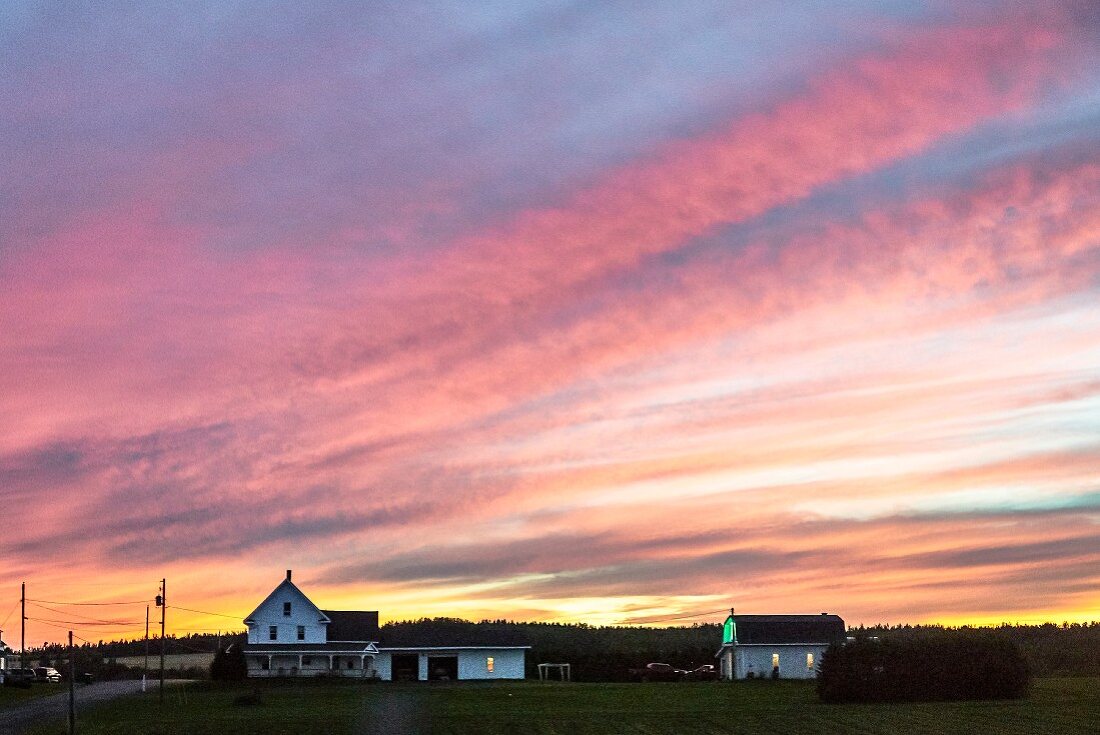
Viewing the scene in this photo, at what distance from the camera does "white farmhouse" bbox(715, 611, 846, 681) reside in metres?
106

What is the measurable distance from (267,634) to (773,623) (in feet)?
154

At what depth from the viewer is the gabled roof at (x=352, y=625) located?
116562 millimetres

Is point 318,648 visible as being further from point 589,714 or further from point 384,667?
point 589,714

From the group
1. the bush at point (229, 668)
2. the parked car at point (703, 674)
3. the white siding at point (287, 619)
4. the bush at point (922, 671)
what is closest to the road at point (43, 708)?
the bush at point (229, 668)

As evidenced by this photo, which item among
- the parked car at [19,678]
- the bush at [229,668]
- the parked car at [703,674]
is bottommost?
the parked car at [703,674]

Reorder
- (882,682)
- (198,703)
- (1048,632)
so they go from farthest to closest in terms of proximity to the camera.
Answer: (1048,632) < (198,703) < (882,682)

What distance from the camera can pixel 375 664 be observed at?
367ft

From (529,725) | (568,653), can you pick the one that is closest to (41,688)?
(568,653)

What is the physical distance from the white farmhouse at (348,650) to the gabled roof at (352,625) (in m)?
0.10

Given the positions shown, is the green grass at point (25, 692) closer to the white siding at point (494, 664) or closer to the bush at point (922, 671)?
the white siding at point (494, 664)

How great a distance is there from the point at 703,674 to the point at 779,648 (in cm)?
935

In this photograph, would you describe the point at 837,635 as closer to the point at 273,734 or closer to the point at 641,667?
the point at 641,667

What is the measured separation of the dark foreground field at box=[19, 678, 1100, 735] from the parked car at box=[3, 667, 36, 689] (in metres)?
29.9

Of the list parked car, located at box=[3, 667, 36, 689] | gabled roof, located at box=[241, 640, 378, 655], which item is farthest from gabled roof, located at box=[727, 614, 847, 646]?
parked car, located at box=[3, 667, 36, 689]
